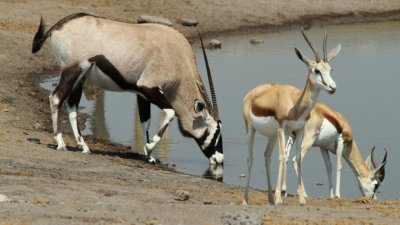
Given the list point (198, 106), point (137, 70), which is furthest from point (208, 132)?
point (137, 70)

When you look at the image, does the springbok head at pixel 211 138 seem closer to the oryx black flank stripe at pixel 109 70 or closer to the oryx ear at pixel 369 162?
the oryx black flank stripe at pixel 109 70

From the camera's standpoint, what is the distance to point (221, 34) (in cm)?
2950

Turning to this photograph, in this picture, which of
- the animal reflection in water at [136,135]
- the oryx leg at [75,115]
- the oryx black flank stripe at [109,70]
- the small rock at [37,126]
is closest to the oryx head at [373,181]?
the animal reflection in water at [136,135]

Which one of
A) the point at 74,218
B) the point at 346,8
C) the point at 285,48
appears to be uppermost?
the point at 346,8

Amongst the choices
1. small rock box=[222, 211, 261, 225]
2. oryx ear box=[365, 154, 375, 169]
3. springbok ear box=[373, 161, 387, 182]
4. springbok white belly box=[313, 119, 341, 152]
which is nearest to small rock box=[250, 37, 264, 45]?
oryx ear box=[365, 154, 375, 169]

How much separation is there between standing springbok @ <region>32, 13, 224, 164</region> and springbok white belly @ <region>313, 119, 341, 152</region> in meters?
1.97

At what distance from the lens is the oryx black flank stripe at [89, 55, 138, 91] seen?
526 inches

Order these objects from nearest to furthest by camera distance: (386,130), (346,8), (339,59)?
(386,130) < (339,59) < (346,8)

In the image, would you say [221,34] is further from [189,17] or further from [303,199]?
[303,199]

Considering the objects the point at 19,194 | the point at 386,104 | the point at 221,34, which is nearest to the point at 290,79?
the point at 386,104

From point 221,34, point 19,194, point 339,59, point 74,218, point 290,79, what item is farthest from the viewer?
point 221,34

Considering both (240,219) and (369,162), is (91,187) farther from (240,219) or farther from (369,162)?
(369,162)

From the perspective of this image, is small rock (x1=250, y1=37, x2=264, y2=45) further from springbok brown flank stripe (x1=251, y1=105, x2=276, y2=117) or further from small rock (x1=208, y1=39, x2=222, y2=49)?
springbok brown flank stripe (x1=251, y1=105, x2=276, y2=117)

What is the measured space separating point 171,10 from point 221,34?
178 cm
